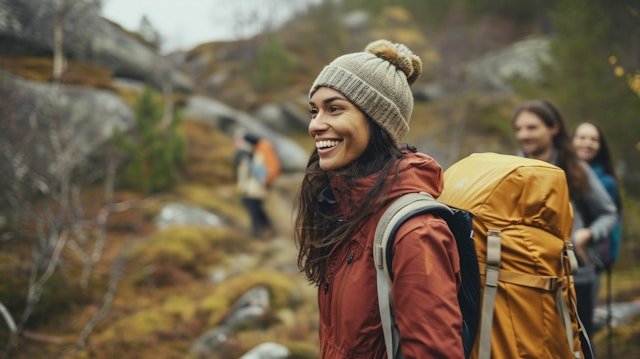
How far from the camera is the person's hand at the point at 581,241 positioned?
8.25 feet

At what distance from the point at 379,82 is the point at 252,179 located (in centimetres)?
728

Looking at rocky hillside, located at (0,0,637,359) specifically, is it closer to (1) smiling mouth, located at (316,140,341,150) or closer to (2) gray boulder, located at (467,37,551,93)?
(2) gray boulder, located at (467,37,551,93)

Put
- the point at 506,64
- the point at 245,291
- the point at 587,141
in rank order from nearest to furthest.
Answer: the point at 587,141
the point at 245,291
the point at 506,64

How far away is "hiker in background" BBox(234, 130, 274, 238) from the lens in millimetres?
8695

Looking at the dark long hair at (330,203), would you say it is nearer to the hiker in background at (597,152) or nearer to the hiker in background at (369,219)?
the hiker in background at (369,219)

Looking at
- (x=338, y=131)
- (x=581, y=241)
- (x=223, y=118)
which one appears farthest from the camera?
(x=223, y=118)

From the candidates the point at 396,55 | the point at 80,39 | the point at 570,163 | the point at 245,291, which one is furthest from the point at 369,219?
the point at 80,39

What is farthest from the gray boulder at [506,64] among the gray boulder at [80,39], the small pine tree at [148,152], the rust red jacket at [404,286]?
the rust red jacket at [404,286]

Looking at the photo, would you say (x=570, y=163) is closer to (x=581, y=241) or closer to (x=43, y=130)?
(x=581, y=241)

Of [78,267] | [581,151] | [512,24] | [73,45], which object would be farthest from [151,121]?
[512,24]

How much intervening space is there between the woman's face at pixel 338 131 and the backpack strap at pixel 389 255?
1.12ft

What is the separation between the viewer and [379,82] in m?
1.65

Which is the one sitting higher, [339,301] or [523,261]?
[523,261]

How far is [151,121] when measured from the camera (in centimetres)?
910
